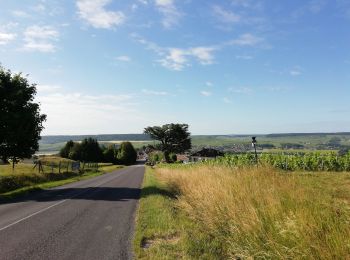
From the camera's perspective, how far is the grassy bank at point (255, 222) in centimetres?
604

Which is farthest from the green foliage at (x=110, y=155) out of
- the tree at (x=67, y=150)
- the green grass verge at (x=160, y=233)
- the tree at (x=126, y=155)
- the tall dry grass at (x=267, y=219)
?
the tall dry grass at (x=267, y=219)

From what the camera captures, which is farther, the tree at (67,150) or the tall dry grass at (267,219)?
the tree at (67,150)

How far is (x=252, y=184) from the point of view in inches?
420

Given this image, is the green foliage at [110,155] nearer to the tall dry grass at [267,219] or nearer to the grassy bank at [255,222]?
the grassy bank at [255,222]

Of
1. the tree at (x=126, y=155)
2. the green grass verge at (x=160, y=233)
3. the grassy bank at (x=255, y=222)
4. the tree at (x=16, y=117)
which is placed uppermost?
the tree at (x=16, y=117)

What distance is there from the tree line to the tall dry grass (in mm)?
119171

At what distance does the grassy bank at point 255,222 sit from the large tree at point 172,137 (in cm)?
13756

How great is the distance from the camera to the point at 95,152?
449 ft

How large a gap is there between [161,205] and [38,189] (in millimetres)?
15948

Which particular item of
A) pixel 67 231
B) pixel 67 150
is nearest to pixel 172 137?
pixel 67 150

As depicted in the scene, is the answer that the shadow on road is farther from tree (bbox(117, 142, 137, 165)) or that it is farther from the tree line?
tree (bbox(117, 142, 137, 165))

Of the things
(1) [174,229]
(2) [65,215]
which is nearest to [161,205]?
(2) [65,215]

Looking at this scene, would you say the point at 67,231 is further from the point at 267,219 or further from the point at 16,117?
the point at 16,117

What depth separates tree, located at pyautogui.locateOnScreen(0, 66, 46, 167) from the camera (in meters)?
28.1
